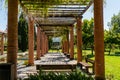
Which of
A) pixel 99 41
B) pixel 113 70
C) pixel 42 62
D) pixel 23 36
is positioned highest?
pixel 23 36

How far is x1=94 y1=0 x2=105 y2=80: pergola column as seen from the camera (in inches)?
303

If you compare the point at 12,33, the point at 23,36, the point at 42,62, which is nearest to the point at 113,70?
the point at 42,62

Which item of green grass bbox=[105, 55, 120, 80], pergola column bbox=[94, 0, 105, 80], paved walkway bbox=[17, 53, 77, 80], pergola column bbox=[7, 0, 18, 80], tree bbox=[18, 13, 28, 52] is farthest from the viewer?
tree bbox=[18, 13, 28, 52]

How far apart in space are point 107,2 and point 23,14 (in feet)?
13.4

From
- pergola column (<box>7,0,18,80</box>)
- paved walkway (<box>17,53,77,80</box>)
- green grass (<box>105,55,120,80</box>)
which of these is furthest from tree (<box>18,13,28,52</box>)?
pergola column (<box>7,0,18,80</box>)

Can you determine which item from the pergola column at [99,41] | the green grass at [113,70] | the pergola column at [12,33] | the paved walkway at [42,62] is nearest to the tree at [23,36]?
the paved walkway at [42,62]

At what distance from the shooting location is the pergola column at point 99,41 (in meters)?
7.69

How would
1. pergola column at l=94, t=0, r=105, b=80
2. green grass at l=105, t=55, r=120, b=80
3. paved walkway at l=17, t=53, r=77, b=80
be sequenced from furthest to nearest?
paved walkway at l=17, t=53, r=77, b=80 < green grass at l=105, t=55, r=120, b=80 < pergola column at l=94, t=0, r=105, b=80

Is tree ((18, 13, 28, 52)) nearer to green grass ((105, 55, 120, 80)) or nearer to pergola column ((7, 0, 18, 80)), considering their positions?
green grass ((105, 55, 120, 80))

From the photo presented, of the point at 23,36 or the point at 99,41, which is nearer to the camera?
the point at 99,41

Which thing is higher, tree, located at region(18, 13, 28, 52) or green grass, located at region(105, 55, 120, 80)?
tree, located at region(18, 13, 28, 52)

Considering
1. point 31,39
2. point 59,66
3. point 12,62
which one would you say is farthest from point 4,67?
point 31,39

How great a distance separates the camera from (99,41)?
7836 mm

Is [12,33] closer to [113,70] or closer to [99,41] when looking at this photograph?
[99,41]
